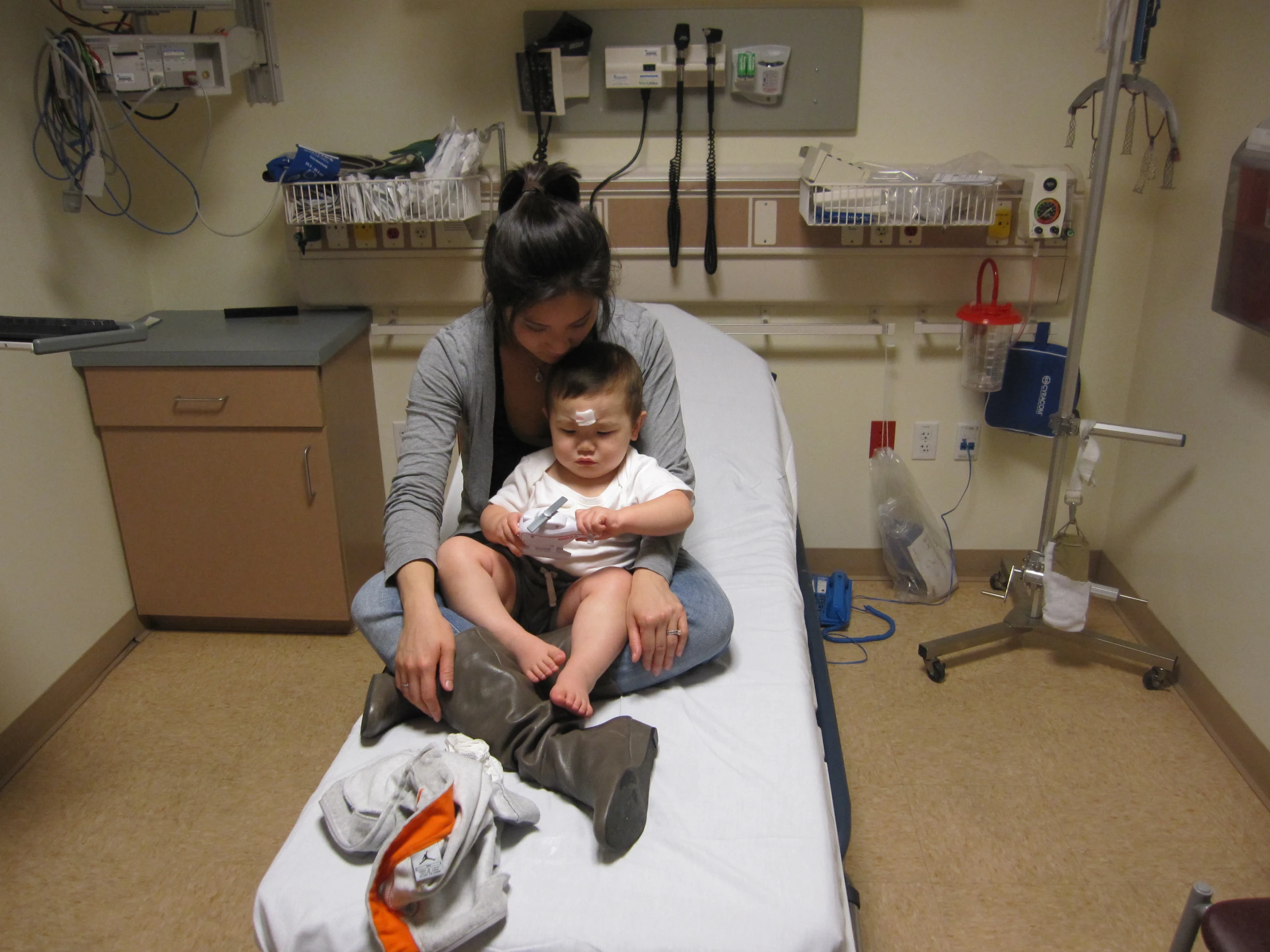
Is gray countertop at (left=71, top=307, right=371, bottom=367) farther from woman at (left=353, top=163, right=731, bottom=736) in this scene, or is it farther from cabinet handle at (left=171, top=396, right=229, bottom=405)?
woman at (left=353, top=163, right=731, bottom=736)

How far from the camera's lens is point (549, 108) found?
2.29 m

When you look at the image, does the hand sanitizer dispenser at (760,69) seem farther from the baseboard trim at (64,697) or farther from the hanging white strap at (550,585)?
the baseboard trim at (64,697)

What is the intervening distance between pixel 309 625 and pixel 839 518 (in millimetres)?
1471

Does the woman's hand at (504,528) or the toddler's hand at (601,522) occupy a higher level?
the toddler's hand at (601,522)

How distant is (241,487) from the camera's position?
7.65 ft


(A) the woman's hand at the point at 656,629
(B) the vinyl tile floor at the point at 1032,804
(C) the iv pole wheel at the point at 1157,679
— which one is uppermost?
(A) the woman's hand at the point at 656,629

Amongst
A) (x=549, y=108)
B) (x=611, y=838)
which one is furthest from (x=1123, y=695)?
(x=549, y=108)

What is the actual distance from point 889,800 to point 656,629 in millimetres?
856

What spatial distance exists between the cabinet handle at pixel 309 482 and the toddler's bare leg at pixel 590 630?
1082 millimetres

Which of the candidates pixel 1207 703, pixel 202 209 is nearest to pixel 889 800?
pixel 1207 703

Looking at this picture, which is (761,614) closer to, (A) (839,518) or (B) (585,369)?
(B) (585,369)

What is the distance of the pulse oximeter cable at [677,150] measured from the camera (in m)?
2.23

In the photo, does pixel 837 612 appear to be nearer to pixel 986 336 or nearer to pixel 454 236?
pixel 986 336

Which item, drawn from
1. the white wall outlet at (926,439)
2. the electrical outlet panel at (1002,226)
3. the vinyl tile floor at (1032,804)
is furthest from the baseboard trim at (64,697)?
the electrical outlet panel at (1002,226)
